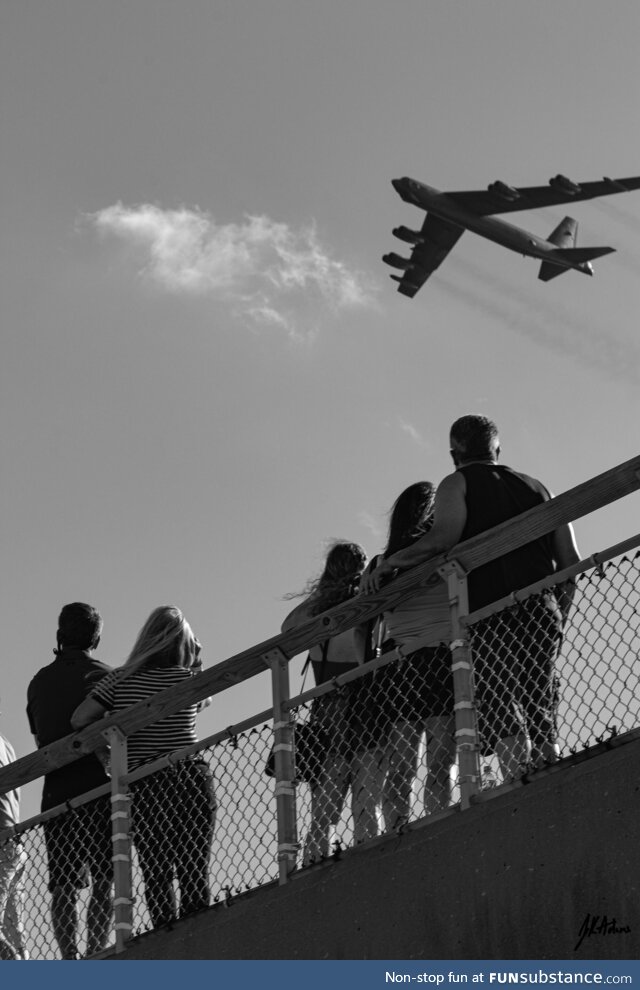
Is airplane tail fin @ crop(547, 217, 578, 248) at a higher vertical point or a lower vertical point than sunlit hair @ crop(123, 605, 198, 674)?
higher

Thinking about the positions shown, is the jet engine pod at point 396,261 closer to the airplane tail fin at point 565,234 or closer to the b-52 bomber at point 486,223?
the b-52 bomber at point 486,223

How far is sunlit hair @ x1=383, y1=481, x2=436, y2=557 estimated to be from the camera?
6352mm

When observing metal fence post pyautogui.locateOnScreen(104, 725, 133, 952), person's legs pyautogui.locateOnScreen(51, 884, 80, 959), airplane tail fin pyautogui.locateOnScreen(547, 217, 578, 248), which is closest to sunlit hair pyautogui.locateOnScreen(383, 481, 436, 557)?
metal fence post pyautogui.locateOnScreen(104, 725, 133, 952)

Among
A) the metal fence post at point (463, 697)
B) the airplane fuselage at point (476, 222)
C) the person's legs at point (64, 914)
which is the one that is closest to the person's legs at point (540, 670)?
the metal fence post at point (463, 697)

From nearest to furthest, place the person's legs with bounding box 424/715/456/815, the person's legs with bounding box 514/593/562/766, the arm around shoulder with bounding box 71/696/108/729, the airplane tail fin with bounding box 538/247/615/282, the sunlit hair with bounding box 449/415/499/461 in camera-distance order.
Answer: the person's legs with bounding box 514/593/562/766 < the person's legs with bounding box 424/715/456/815 < the sunlit hair with bounding box 449/415/499/461 < the arm around shoulder with bounding box 71/696/108/729 < the airplane tail fin with bounding box 538/247/615/282

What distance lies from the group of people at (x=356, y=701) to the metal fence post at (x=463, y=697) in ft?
0.19

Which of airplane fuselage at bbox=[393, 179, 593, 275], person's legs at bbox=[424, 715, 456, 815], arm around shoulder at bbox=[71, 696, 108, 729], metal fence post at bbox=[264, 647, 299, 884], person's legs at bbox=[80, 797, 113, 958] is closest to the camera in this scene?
person's legs at bbox=[424, 715, 456, 815]

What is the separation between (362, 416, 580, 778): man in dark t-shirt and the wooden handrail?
0.14 meters

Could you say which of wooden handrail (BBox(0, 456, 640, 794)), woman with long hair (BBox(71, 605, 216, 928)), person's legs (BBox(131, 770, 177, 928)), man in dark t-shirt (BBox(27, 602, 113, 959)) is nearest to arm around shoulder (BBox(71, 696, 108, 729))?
woman with long hair (BBox(71, 605, 216, 928))

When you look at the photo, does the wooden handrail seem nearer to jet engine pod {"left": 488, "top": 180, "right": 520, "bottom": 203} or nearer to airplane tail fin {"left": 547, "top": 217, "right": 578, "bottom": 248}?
jet engine pod {"left": 488, "top": 180, "right": 520, "bottom": 203}

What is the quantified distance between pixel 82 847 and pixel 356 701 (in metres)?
1.62

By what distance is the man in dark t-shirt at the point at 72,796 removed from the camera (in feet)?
22.0
